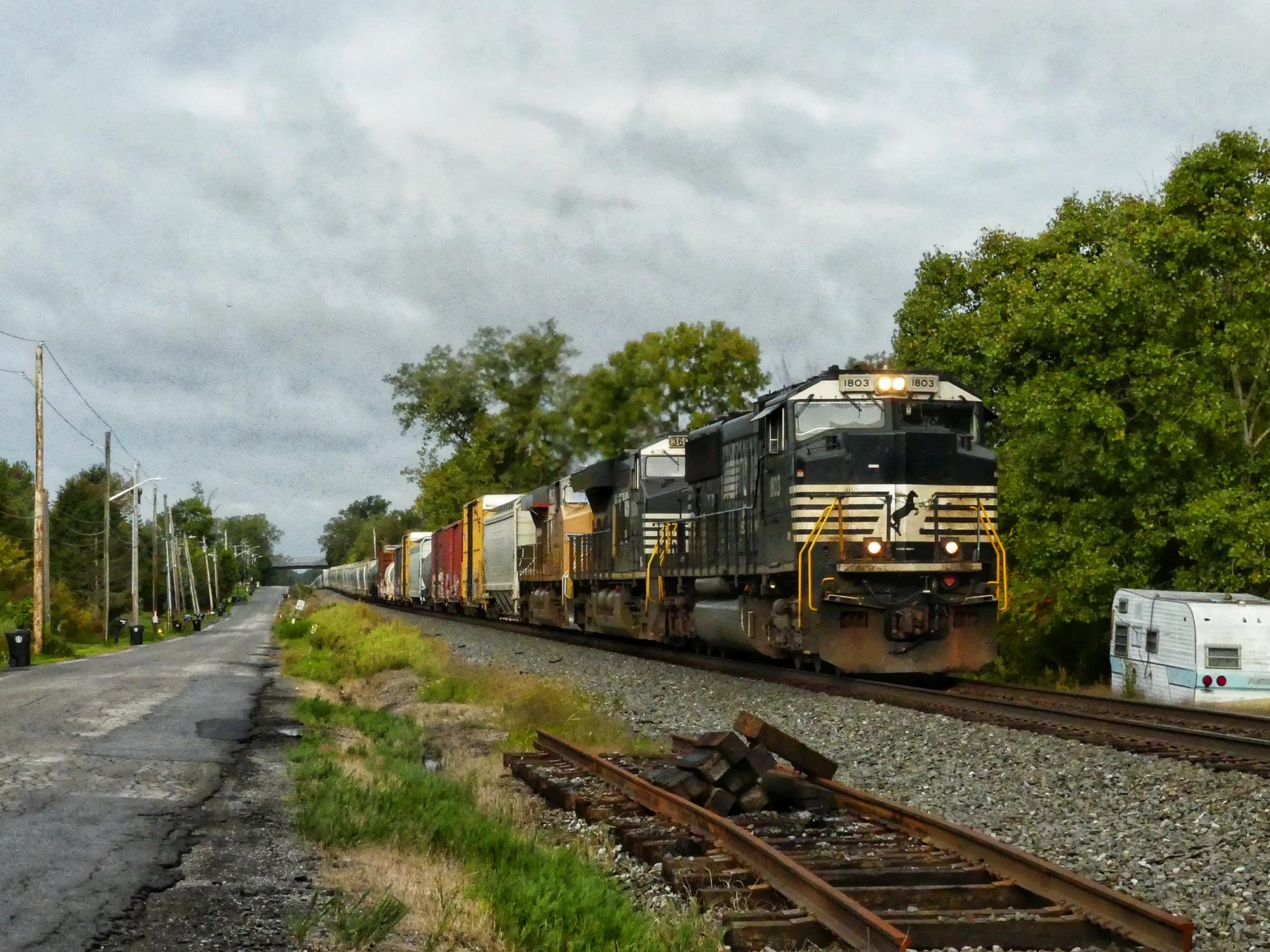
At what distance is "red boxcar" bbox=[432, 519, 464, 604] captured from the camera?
49.2m

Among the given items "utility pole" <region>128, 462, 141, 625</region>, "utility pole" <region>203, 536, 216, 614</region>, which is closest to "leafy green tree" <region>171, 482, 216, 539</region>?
"utility pole" <region>203, 536, 216, 614</region>

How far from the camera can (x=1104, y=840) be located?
7617 millimetres

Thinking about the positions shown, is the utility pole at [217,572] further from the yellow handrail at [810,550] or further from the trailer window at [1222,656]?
the trailer window at [1222,656]

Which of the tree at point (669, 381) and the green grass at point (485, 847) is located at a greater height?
the tree at point (669, 381)

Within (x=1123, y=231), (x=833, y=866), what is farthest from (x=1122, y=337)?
(x=833, y=866)

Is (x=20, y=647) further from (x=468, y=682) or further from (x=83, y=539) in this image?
(x=83, y=539)

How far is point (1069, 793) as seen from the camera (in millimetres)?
9133

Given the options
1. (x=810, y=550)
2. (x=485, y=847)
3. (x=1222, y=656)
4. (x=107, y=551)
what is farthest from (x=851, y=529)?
(x=107, y=551)

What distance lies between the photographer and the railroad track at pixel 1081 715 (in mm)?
10523

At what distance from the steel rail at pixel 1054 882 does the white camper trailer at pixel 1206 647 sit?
31.3ft

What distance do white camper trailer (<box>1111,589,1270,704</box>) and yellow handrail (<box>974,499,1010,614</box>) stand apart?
2.16 m

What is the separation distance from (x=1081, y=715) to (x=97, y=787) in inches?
337

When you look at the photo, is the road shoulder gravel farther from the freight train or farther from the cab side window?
the cab side window

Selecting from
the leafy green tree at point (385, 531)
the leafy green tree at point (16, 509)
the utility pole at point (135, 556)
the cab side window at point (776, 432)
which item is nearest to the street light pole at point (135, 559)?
the utility pole at point (135, 556)
